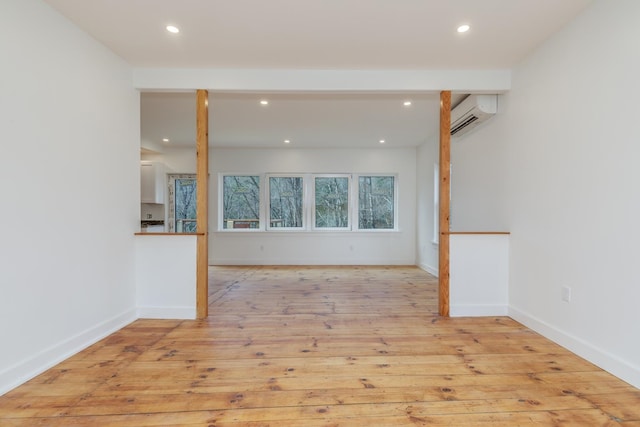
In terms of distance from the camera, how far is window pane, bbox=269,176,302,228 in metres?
6.84

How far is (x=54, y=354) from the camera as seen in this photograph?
86.4 inches

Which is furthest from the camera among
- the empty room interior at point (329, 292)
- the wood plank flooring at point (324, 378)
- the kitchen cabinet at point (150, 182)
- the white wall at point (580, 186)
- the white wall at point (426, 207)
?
the kitchen cabinet at point (150, 182)

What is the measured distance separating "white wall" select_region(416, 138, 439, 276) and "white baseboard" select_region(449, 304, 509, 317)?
7.27 ft

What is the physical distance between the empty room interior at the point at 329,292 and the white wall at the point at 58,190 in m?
0.01

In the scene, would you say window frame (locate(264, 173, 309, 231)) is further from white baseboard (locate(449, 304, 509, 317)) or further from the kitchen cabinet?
white baseboard (locate(449, 304, 509, 317))

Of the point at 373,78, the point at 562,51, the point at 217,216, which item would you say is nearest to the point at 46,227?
the point at 373,78

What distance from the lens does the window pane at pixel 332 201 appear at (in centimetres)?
684

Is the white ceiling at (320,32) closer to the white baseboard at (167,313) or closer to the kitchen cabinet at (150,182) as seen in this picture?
the white baseboard at (167,313)

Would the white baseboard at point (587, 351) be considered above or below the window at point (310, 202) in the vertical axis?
below

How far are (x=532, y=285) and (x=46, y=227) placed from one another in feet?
12.8

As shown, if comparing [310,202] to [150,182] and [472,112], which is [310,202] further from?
[472,112]

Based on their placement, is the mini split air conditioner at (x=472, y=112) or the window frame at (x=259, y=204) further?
the window frame at (x=259, y=204)

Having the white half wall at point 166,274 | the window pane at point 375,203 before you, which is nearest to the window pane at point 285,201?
the window pane at point 375,203

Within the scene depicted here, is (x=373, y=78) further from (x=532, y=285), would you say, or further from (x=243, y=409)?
(x=243, y=409)
